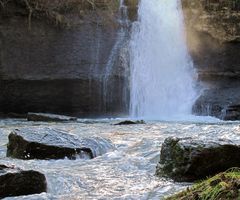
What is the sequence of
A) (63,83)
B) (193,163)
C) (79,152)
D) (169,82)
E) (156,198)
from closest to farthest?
(156,198), (193,163), (79,152), (63,83), (169,82)

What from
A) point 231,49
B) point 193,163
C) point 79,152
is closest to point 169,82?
point 231,49

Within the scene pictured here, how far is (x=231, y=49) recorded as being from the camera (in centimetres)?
2094

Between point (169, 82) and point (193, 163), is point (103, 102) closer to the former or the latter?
point (169, 82)

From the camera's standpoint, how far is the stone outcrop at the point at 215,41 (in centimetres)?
2061

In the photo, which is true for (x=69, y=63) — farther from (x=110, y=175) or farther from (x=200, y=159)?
(x=200, y=159)

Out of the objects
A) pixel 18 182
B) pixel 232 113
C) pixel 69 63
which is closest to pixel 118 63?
pixel 69 63

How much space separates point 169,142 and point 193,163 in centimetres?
58

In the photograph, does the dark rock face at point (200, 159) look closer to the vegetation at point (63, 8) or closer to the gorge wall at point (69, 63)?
the gorge wall at point (69, 63)

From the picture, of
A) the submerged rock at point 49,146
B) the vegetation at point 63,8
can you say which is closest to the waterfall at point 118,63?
the vegetation at point 63,8

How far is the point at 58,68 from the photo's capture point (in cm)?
1917

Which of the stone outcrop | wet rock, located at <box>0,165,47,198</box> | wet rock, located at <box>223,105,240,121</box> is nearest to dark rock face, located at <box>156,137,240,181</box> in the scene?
wet rock, located at <box>0,165,47,198</box>

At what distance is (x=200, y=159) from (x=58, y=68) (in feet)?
45.9

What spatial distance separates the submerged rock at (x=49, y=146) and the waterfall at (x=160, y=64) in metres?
11.3

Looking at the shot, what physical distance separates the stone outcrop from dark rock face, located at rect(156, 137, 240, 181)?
572 inches
